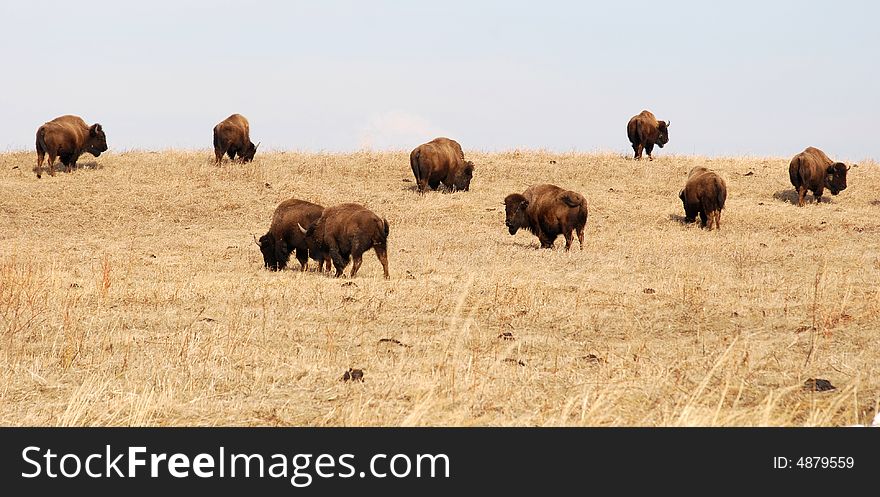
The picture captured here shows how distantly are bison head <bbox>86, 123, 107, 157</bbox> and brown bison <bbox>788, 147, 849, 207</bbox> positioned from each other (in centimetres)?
2079

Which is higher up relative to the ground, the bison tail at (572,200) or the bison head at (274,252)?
the bison tail at (572,200)

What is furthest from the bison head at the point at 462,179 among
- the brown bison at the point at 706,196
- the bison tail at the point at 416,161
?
the brown bison at the point at 706,196

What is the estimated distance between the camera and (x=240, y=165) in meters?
29.2

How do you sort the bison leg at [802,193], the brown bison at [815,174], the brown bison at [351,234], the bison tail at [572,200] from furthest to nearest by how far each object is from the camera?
the brown bison at [815,174] → the bison leg at [802,193] → the bison tail at [572,200] → the brown bison at [351,234]

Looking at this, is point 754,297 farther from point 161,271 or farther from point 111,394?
point 161,271

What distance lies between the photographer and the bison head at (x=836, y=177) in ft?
88.6

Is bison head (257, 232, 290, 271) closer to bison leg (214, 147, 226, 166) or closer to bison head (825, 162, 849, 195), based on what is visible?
bison leg (214, 147, 226, 166)

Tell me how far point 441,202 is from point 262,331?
656 inches

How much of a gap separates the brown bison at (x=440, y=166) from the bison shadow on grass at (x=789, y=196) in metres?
8.99

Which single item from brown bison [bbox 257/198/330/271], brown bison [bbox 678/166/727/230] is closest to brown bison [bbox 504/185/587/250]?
brown bison [bbox 678/166/727/230]

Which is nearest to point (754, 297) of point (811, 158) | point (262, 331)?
point (262, 331)

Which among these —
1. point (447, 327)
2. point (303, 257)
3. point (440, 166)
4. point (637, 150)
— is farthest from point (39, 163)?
point (447, 327)

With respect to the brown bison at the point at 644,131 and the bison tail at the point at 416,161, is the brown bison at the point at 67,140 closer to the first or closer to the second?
the bison tail at the point at 416,161

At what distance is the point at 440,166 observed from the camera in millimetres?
27000
